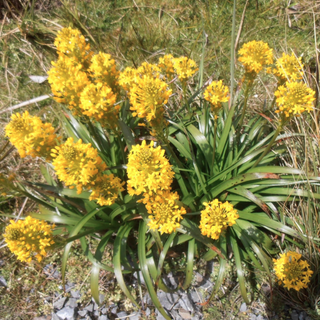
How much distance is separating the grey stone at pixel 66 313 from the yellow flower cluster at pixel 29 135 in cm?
213

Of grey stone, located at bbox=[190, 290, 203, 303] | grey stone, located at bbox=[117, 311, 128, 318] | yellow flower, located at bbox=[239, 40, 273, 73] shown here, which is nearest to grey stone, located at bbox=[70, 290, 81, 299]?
grey stone, located at bbox=[117, 311, 128, 318]

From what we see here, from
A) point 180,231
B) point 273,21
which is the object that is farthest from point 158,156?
point 273,21

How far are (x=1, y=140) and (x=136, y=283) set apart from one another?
3.45 m

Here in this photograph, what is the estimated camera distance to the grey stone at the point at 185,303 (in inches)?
121

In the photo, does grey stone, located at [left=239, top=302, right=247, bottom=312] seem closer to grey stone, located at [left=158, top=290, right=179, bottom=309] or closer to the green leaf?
grey stone, located at [left=158, top=290, right=179, bottom=309]

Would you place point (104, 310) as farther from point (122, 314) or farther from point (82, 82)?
point (82, 82)

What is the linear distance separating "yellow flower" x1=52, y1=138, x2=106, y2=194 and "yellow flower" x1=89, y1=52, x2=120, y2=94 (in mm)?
669

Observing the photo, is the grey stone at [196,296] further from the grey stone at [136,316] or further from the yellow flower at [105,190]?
the yellow flower at [105,190]

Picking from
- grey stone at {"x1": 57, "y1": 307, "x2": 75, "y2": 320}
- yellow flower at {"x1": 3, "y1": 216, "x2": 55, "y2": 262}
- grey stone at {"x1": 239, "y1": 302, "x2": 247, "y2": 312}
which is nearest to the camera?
yellow flower at {"x1": 3, "y1": 216, "x2": 55, "y2": 262}

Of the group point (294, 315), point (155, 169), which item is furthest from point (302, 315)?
point (155, 169)

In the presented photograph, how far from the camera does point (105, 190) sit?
237 centimetres

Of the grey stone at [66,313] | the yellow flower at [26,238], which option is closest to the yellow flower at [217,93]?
the yellow flower at [26,238]

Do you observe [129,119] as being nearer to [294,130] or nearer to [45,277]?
[294,130]

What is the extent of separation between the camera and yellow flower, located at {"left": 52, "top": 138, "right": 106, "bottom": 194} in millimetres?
2037
